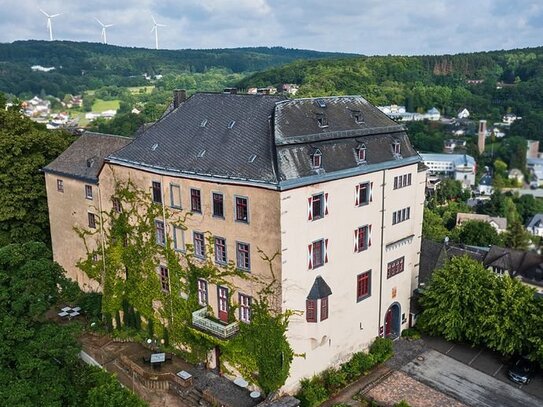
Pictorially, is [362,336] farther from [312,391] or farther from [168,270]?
[168,270]

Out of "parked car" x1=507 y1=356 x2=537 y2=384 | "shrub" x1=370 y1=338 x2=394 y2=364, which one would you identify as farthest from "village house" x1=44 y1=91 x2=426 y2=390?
"parked car" x1=507 y1=356 x2=537 y2=384

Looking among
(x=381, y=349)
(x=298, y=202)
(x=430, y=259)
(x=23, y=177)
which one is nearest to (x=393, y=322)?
(x=381, y=349)

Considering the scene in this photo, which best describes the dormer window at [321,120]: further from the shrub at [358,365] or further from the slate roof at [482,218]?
the slate roof at [482,218]

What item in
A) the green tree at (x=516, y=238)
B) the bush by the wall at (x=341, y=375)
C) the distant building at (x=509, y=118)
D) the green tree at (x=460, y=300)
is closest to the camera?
the bush by the wall at (x=341, y=375)

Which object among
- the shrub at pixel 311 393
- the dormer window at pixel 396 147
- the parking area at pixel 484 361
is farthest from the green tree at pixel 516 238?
the shrub at pixel 311 393

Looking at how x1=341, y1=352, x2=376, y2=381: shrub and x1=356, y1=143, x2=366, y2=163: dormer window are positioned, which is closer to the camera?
x1=356, y1=143, x2=366, y2=163: dormer window

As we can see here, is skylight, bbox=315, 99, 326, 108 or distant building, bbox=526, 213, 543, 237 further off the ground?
skylight, bbox=315, 99, 326, 108

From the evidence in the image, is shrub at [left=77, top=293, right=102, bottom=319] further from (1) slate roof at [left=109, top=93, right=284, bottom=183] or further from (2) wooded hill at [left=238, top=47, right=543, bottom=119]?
(2) wooded hill at [left=238, top=47, right=543, bottom=119]

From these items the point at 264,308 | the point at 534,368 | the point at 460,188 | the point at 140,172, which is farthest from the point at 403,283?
the point at 460,188
